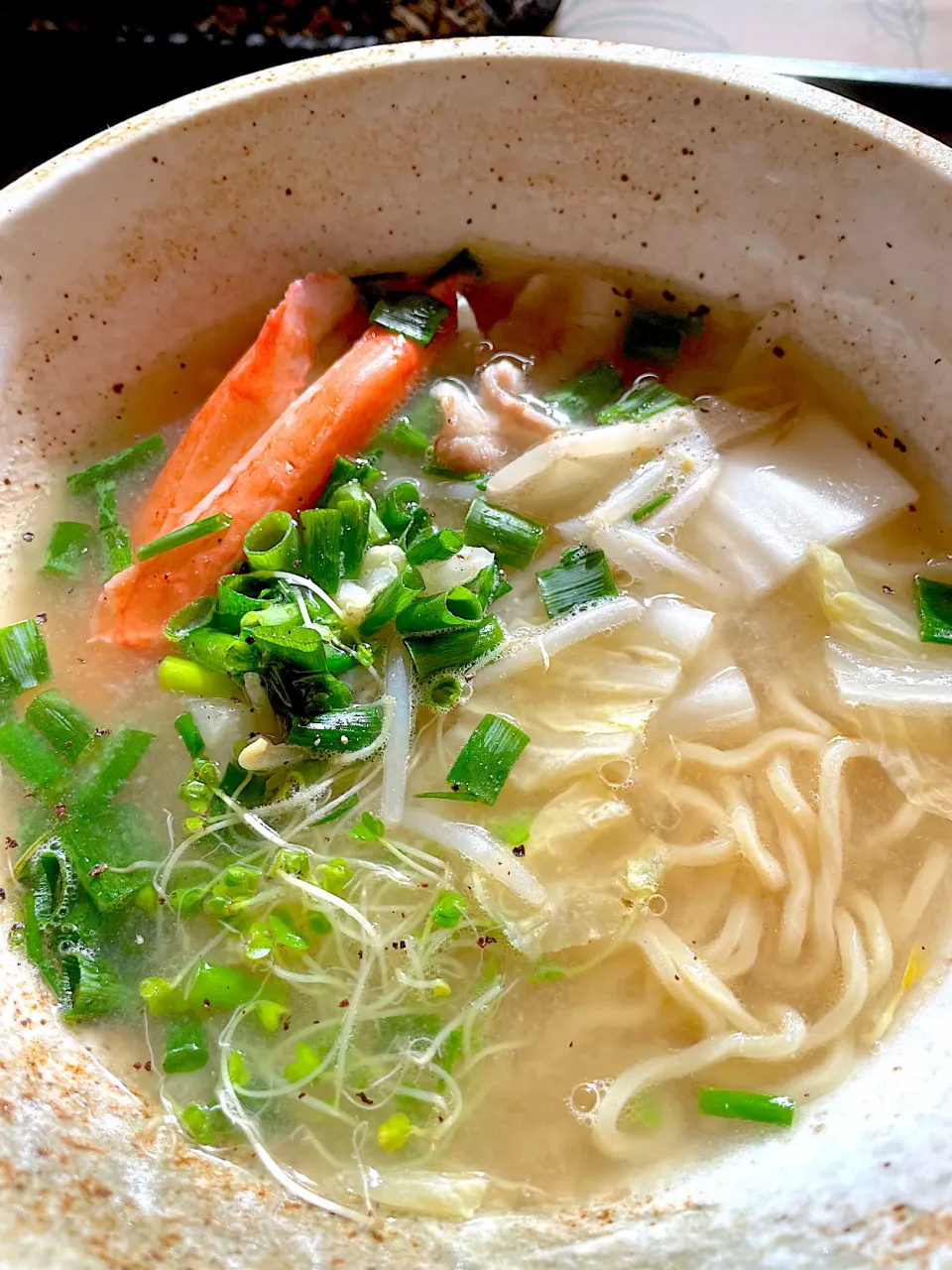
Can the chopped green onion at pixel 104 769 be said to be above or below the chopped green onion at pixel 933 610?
below

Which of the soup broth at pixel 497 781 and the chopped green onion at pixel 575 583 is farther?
the chopped green onion at pixel 575 583

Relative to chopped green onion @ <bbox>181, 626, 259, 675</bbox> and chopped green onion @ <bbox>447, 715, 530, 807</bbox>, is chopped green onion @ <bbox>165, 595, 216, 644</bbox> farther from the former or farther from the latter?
chopped green onion @ <bbox>447, 715, 530, 807</bbox>

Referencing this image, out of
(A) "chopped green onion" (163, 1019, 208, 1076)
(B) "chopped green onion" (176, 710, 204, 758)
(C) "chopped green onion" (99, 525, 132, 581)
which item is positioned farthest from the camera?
(C) "chopped green onion" (99, 525, 132, 581)

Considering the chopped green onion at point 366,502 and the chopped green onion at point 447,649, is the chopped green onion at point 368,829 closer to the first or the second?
the chopped green onion at point 447,649

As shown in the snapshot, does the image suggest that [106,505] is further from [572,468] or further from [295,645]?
[572,468]

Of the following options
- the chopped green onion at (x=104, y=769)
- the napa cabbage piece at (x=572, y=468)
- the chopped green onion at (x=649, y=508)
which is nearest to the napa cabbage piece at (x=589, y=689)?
the chopped green onion at (x=649, y=508)

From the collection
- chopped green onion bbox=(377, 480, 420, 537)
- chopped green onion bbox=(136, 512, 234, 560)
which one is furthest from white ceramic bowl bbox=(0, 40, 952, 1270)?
chopped green onion bbox=(377, 480, 420, 537)
